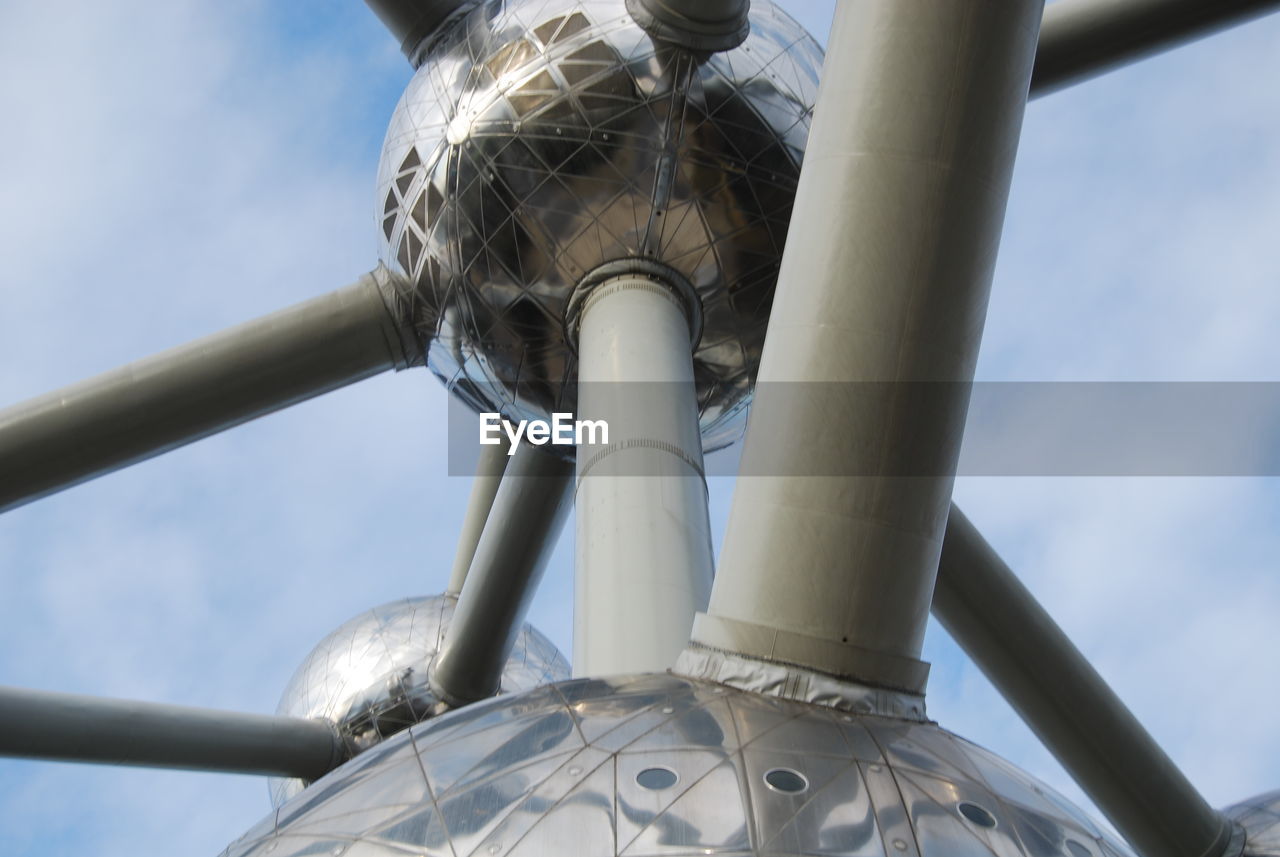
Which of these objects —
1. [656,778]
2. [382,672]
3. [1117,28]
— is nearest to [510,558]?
[382,672]

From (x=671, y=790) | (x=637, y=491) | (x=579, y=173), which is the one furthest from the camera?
(x=579, y=173)

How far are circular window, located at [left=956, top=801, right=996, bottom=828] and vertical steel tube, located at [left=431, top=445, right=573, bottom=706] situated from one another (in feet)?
23.6

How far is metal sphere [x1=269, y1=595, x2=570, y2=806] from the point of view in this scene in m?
13.3

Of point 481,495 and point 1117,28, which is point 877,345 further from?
point 481,495

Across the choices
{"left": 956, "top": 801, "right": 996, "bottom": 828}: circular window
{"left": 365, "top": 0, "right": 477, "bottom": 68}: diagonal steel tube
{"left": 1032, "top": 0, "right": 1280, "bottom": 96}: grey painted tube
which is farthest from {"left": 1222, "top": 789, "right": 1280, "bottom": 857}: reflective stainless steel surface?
{"left": 365, "top": 0, "right": 477, "bottom": 68}: diagonal steel tube

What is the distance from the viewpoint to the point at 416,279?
875cm

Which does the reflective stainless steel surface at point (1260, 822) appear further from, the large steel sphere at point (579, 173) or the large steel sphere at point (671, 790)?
the large steel sphere at point (671, 790)

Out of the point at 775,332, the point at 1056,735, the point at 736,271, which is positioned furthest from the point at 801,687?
the point at 1056,735

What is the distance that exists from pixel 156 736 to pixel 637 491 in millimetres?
5309

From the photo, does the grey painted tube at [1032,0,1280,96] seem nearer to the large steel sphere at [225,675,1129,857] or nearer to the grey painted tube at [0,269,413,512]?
the grey painted tube at [0,269,413,512]

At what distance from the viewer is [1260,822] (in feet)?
31.9

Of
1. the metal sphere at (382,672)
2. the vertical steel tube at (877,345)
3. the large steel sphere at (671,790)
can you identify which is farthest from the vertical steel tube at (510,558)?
the large steel sphere at (671,790)

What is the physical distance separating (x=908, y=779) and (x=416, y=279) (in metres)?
6.07

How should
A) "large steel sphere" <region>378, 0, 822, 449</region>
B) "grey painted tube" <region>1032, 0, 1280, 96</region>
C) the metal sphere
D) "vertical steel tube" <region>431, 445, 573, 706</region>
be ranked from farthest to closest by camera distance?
the metal sphere < "vertical steel tube" <region>431, 445, 573, 706</region> < "grey painted tube" <region>1032, 0, 1280, 96</region> < "large steel sphere" <region>378, 0, 822, 449</region>
